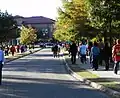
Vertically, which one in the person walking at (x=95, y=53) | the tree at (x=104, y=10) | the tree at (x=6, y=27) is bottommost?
the tree at (x=6, y=27)

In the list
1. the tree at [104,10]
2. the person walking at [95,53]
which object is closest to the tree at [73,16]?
the person walking at [95,53]

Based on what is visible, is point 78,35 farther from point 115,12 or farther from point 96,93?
point 96,93

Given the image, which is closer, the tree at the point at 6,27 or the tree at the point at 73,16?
the tree at the point at 73,16

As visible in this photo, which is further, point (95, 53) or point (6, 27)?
point (6, 27)

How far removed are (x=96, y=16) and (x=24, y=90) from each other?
23.6 feet

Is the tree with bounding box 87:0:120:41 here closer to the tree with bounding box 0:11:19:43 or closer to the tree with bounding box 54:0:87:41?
the tree with bounding box 54:0:87:41

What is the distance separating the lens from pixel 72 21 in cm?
4891

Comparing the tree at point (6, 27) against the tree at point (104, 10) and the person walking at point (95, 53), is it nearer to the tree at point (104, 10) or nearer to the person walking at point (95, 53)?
the person walking at point (95, 53)

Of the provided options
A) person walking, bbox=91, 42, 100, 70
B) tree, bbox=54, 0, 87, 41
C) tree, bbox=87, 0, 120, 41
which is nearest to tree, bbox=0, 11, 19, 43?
tree, bbox=54, 0, 87, 41

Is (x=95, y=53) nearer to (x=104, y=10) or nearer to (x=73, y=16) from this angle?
(x=104, y=10)

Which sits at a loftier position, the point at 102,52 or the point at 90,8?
the point at 90,8

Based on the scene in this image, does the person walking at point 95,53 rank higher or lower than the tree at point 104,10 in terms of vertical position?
lower

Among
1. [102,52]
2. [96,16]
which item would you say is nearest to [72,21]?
[102,52]

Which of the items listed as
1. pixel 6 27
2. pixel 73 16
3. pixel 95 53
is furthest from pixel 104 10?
pixel 6 27
